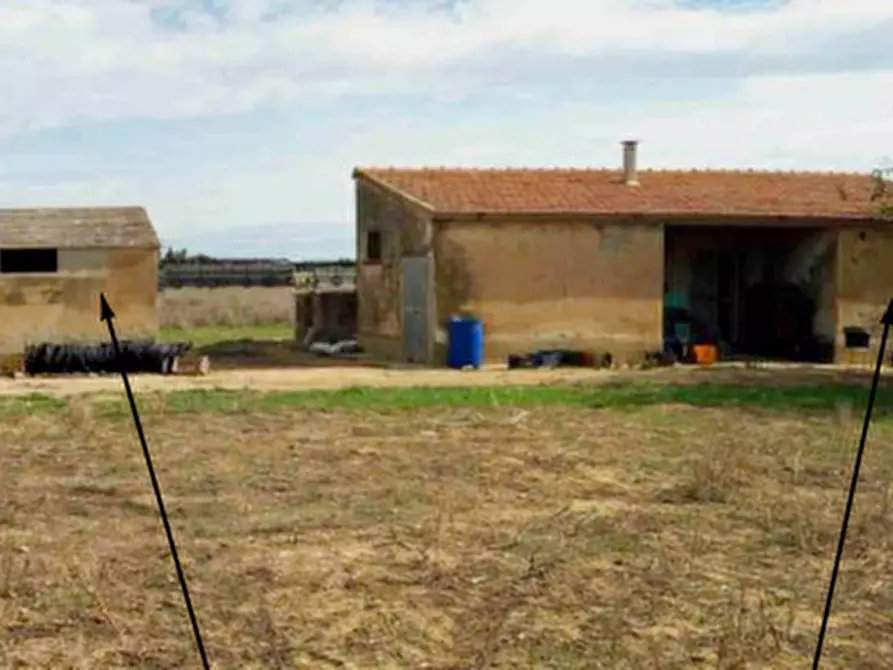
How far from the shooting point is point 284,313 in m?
43.7

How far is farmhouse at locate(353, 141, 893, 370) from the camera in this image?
84.4 ft

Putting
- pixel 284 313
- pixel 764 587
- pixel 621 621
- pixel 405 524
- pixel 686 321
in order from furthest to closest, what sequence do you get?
pixel 284 313 < pixel 686 321 < pixel 405 524 < pixel 764 587 < pixel 621 621

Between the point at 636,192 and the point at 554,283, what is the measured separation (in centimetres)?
333

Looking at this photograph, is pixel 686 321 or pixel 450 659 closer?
pixel 450 659

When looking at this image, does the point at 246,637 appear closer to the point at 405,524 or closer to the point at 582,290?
the point at 405,524

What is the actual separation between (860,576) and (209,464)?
21.6ft

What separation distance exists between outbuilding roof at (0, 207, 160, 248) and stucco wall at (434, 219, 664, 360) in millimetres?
5597

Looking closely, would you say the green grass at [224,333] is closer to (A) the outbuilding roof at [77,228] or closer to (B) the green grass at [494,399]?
(A) the outbuilding roof at [77,228]

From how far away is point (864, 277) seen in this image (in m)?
27.1

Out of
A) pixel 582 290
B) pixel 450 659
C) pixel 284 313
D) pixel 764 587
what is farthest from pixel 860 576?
pixel 284 313

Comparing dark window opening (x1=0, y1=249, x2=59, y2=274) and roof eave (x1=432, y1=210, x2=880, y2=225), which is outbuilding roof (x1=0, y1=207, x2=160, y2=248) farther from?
roof eave (x1=432, y1=210, x2=880, y2=225)

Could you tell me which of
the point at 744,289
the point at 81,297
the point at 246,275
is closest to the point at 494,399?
the point at 81,297

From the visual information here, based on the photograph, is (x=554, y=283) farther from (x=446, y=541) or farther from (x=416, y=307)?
(x=446, y=541)

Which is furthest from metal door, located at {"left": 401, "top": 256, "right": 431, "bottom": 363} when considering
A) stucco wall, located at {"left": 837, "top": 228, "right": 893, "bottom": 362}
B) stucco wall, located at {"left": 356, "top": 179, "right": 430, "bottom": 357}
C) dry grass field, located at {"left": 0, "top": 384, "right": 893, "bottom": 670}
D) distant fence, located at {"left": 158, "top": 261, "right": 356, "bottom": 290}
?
distant fence, located at {"left": 158, "top": 261, "right": 356, "bottom": 290}
